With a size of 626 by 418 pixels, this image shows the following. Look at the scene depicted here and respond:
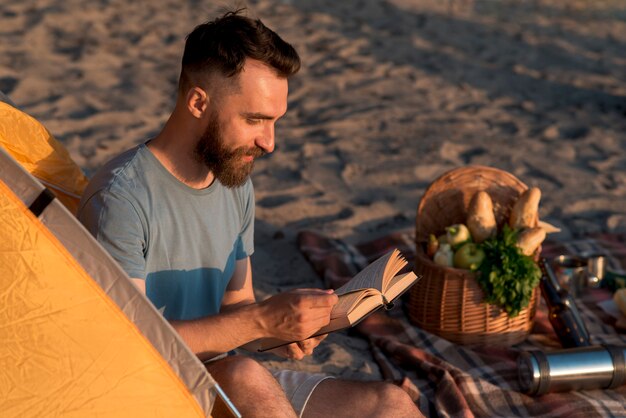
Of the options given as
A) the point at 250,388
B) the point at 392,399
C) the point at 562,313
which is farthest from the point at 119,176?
the point at 562,313

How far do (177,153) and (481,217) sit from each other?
67.5 inches

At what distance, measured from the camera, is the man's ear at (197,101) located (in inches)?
102

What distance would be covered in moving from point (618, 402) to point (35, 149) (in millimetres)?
2410

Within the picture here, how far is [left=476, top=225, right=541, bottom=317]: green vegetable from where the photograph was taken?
3.62 m

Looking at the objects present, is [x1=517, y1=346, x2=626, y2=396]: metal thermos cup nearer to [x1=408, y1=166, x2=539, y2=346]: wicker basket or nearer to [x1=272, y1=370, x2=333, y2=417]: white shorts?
[x1=408, y1=166, x2=539, y2=346]: wicker basket

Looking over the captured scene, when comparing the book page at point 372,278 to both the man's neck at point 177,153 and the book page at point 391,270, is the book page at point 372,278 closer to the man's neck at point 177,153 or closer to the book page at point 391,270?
the book page at point 391,270

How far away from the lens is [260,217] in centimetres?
498

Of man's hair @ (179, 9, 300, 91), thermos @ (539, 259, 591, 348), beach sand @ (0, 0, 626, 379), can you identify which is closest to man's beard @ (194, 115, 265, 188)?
man's hair @ (179, 9, 300, 91)

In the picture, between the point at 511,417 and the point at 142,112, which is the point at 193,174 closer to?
the point at 511,417

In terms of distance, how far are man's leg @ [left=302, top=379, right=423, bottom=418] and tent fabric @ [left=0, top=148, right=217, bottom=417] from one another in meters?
0.80

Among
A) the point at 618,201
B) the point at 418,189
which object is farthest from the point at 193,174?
the point at 618,201

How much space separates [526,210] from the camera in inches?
151

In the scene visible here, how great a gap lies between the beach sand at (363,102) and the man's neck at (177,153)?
128 cm

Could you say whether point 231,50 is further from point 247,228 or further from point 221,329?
point 221,329
